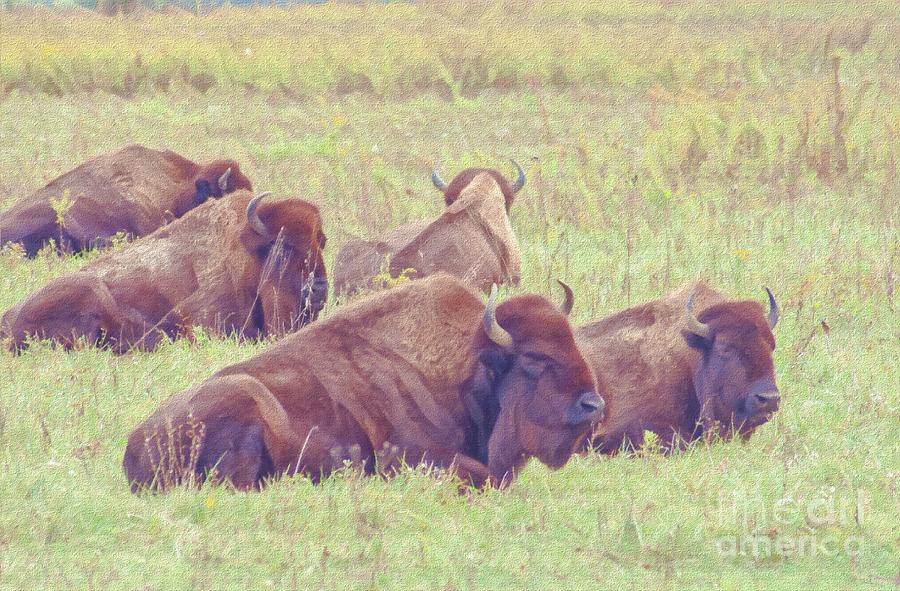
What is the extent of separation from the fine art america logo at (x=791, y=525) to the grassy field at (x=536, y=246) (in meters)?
0.02

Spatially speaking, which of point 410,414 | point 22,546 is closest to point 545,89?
point 410,414

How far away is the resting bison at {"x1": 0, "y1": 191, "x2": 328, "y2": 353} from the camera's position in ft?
30.0

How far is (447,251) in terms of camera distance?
10.7 meters

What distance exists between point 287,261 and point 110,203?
12.8ft

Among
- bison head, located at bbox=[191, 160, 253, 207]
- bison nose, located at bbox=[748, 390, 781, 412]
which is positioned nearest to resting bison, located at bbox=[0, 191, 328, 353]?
bison head, located at bbox=[191, 160, 253, 207]

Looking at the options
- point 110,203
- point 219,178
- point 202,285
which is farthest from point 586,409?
point 110,203

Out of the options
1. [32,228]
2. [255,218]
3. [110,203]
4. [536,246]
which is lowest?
[536,246]

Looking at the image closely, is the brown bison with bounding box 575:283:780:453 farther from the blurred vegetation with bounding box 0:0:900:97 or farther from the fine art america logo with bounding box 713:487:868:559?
the blurred vegetation with bounding box 0:0:900:97

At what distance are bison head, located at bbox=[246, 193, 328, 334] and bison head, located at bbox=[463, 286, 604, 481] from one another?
3028 mm

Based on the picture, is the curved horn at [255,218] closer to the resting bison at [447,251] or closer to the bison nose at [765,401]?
the resting bison at [447,251]

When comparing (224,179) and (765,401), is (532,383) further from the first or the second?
(224,179)

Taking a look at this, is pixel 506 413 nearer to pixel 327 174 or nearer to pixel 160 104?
pixel 327 174

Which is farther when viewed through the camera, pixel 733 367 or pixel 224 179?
pixel 224 179

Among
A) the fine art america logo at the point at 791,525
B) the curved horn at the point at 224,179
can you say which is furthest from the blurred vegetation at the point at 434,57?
the fine art america logo at the point at 791,525
